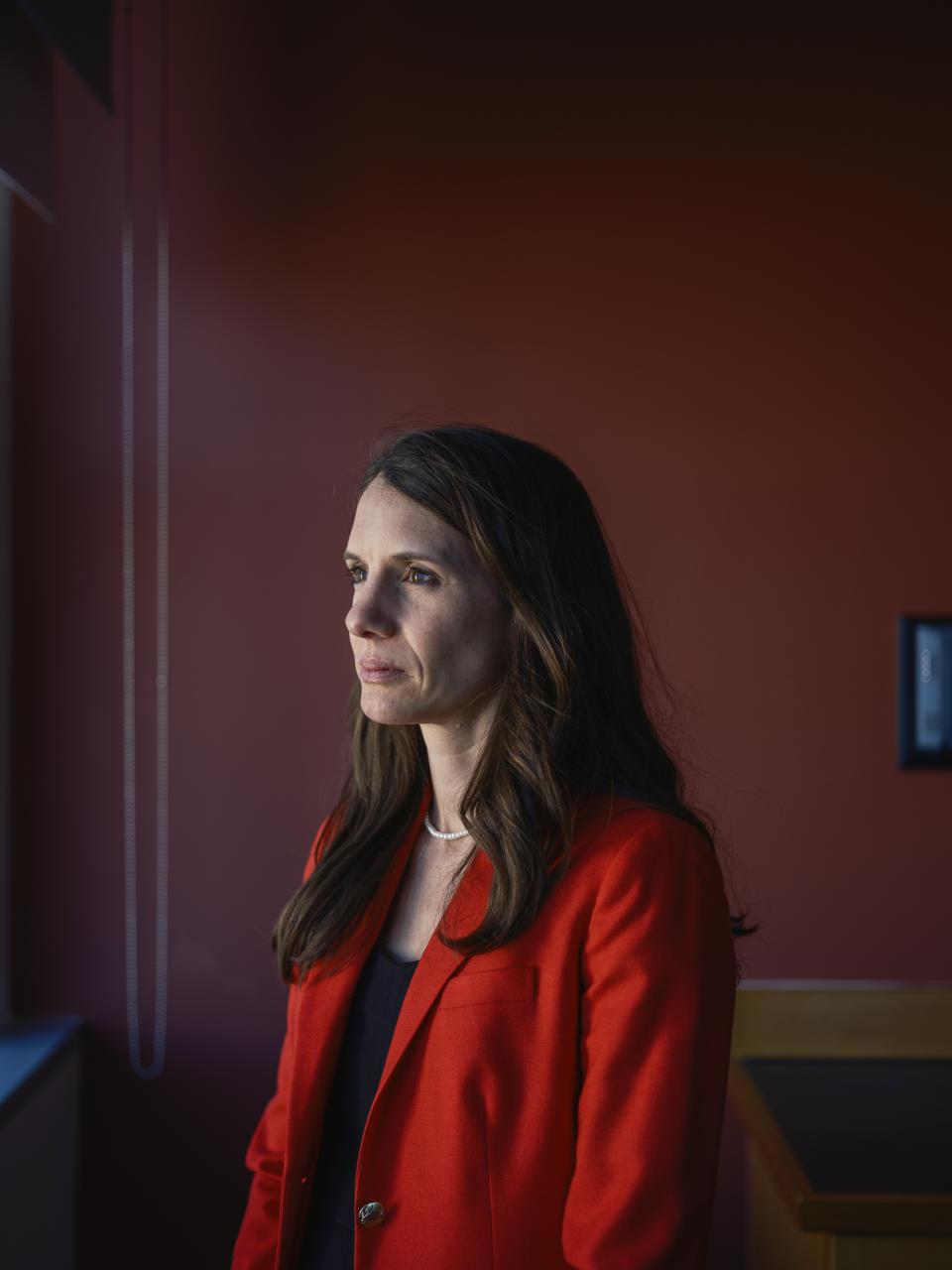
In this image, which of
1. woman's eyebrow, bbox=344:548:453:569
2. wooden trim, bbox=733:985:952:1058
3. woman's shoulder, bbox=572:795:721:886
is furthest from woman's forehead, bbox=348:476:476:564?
wooden trim, bbox=733:985:952:1058

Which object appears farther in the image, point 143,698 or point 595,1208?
point 143,698

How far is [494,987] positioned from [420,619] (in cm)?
39

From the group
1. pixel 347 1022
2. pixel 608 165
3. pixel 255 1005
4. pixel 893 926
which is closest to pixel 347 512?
pixel 608 165

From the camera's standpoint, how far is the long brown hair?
3.64 ft

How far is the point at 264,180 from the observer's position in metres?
2.13

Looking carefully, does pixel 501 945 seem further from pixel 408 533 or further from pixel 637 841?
pixel 408 533

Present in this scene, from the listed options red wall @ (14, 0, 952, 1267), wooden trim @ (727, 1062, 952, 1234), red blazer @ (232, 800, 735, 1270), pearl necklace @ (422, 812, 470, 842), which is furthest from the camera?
red wall @ (14, 0, 952, 1267)

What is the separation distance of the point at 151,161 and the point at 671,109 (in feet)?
3.62

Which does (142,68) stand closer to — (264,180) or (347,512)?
(264,180)

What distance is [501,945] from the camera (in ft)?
3.50

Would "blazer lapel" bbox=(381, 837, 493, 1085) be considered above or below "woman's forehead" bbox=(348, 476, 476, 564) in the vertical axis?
below

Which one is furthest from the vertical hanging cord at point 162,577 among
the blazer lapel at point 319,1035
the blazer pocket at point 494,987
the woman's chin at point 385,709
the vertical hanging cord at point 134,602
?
the blazer pocket at point 494,987

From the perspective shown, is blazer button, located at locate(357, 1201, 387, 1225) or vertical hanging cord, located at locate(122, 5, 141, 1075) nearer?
blazer button, located at locate(357, 1201, 387, 1225)

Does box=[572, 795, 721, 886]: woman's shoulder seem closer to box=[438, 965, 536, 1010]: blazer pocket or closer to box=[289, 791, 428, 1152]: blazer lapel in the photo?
box=[438, 965, 536, 1010]: blazer pocket
